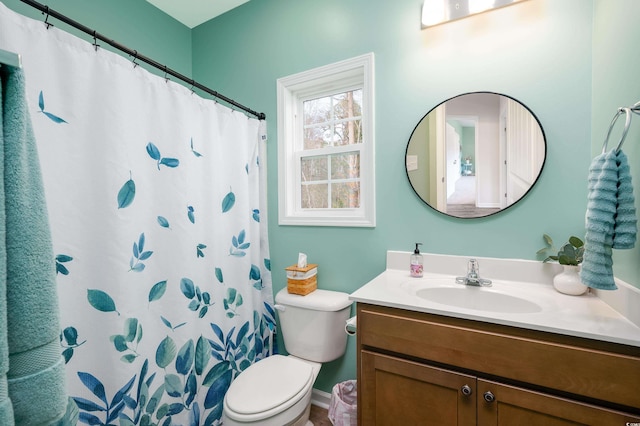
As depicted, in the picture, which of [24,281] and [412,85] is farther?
[412,85]

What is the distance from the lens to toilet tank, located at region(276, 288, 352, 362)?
1579 millimetres

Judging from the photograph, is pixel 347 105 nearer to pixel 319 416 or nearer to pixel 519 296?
pixel 519 296

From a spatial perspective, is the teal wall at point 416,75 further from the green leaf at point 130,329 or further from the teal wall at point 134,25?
the green leaf at point 130,329

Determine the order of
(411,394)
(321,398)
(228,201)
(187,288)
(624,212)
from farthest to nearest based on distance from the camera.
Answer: (321,398) < (228,201) < (187,288) < (411,394) < (624,212)

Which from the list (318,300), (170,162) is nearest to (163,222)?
(170,162)

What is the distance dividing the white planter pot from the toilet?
970 mm

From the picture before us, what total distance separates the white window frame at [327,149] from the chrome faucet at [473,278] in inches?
21.0

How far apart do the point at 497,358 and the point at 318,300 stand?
0.90m

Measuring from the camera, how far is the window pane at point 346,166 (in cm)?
183

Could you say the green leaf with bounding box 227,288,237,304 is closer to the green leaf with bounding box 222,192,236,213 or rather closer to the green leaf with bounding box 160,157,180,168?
the green leaf with bounding box 222,192,236,213

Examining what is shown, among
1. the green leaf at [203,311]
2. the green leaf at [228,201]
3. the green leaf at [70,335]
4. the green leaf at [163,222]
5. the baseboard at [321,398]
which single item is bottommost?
the baseboard at [321,398]

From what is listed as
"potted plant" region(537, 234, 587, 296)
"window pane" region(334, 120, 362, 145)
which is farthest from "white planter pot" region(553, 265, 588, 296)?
"window pane" region(334, 120, 362, 145)

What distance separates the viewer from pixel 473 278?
1.32 meters

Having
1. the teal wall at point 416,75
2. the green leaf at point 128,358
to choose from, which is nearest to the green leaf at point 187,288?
the green leaf at point 128,358
